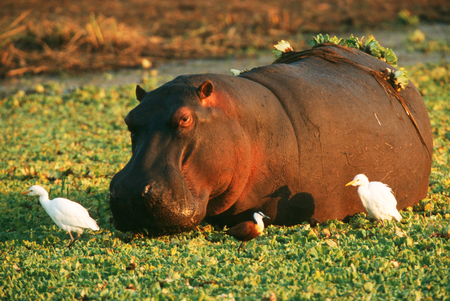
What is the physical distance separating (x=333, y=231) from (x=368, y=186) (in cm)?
44

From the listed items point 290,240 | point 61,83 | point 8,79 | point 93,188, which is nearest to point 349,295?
point 290,240

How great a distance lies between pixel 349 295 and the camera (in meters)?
3.11

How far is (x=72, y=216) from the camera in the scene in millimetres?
4066

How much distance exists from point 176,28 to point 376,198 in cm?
1315

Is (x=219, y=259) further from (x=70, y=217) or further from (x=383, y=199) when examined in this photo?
(x=383, y=199)

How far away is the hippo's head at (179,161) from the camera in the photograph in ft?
11.3

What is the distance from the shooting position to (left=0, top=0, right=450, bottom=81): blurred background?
13.2 meters

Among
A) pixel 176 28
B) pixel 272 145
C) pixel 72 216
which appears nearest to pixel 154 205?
pixel 72 216

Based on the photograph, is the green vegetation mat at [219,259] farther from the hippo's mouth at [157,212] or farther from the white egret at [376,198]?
the hippo's mouth at [157,212]

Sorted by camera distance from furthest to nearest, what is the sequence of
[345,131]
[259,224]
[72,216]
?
[345,131]
[72,216]
[259,224]

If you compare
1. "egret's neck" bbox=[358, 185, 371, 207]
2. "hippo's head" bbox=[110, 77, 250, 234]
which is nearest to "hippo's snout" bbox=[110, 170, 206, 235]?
"hippo's head" bbox=[110, 77, 250, 234]

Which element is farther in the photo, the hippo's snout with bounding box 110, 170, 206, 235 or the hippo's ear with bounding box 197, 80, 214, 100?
the hippo's ear with bounding box 197, 80, 214, 100

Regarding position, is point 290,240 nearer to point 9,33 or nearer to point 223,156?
point 223,156

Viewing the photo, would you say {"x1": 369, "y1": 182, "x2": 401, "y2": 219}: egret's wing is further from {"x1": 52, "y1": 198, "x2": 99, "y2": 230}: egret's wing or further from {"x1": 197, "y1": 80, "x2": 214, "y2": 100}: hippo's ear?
{"x1": 52, "y1": 198, "x2": 99, "y2": 230}: egret's wing
